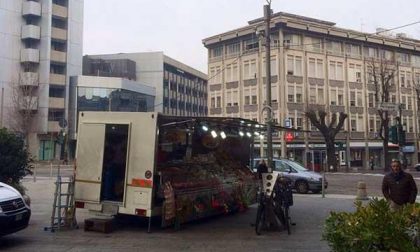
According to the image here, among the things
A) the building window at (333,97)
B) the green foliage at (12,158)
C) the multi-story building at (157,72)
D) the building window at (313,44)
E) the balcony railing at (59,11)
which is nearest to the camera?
the green foliage at (12,158)

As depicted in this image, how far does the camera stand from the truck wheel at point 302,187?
21250mm

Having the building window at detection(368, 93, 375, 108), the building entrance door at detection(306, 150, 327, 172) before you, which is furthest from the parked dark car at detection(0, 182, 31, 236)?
the building window at detection(368, 93, 375, 108)

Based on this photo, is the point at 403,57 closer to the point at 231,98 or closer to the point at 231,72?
the point at 231,72

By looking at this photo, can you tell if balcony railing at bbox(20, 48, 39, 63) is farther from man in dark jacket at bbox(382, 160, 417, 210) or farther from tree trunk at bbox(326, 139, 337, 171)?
man in dark jacket at bbox(382, 160, 417, 210)

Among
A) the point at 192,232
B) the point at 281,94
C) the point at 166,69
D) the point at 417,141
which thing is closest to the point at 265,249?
the point at 192,232

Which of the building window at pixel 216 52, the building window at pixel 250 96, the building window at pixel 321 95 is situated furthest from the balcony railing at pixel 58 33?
the building window at pixel 321 95

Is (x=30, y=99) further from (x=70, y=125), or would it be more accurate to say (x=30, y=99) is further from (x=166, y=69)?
(x=166, y=69)

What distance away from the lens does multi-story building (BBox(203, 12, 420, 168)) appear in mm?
59938

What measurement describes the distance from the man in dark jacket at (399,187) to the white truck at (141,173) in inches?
155

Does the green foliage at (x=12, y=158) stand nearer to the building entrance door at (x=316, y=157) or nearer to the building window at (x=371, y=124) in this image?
the building entrance door at (x=316, y=157)

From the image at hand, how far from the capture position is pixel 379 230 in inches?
177

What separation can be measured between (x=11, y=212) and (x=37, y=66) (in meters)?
54.5

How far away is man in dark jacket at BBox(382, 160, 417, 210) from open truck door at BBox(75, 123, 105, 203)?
6.28 metres

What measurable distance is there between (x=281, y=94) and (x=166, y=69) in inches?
1170
